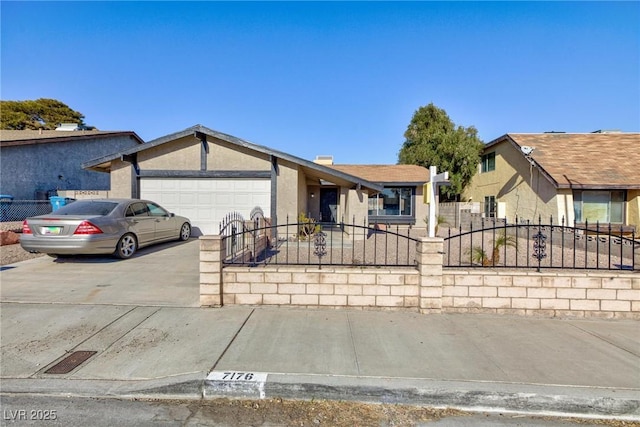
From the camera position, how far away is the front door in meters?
17.6

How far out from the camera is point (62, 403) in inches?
109

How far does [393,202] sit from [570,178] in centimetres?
817

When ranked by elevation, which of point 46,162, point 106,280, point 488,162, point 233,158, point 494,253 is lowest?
point 106,280

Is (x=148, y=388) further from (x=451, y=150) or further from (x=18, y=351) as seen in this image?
(x=451, y=150)

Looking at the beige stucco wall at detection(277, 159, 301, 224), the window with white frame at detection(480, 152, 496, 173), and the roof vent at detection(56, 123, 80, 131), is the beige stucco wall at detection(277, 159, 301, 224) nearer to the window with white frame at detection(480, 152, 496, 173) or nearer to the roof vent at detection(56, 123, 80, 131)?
the window with white frame at detection(480, 152, 496, 173)

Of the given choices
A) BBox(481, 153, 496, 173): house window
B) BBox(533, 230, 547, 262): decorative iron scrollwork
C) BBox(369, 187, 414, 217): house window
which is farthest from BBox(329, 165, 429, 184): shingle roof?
BBox(533, 230, 547, 262): decorative iron scrollwork

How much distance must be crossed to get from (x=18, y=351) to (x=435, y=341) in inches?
192

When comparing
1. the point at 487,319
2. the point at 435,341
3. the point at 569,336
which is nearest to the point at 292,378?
the point at 435,341

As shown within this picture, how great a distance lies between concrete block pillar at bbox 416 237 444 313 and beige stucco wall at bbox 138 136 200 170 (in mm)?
9091

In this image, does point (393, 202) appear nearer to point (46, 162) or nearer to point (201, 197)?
point (201, 197)

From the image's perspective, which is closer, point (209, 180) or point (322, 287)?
point (322, 287)

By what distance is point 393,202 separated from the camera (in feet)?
59.9

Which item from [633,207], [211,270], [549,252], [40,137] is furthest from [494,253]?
[40,137]

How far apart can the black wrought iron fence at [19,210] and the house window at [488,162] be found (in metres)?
24.3
